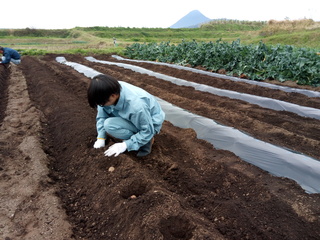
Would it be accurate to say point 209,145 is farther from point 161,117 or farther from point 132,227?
point 132,227

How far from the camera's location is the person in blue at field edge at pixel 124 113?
8.70 feet

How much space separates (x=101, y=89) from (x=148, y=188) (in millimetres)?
1144

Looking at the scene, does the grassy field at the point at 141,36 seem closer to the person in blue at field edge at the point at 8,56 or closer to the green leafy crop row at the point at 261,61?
the person in blue at field edge at the point at 8,56

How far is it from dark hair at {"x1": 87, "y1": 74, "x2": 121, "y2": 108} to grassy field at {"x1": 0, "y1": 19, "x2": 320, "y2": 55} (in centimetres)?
1568

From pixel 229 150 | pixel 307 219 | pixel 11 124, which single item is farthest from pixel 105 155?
pixel 11 124

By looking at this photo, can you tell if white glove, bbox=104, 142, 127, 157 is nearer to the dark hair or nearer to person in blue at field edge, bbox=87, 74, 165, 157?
person in blue at field edge, bbox=87, 74, 165, 157

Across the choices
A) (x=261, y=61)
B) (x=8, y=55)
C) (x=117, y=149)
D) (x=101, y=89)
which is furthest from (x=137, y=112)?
(x=8, y=55)

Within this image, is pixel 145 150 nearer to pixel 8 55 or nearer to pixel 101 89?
pixel 101 89

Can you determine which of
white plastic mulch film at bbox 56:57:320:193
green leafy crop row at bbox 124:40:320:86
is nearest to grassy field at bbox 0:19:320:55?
green leafy crop row at bbox 124:40:320:86

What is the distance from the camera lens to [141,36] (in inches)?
1603

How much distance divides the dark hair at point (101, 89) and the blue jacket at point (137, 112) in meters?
0.20

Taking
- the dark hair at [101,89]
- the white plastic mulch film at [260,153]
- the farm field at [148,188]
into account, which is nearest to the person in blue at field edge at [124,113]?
the dark hair at [101,89]

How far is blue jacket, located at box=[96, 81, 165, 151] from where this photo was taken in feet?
9.44

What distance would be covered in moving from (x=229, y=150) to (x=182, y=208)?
68.0 inches
